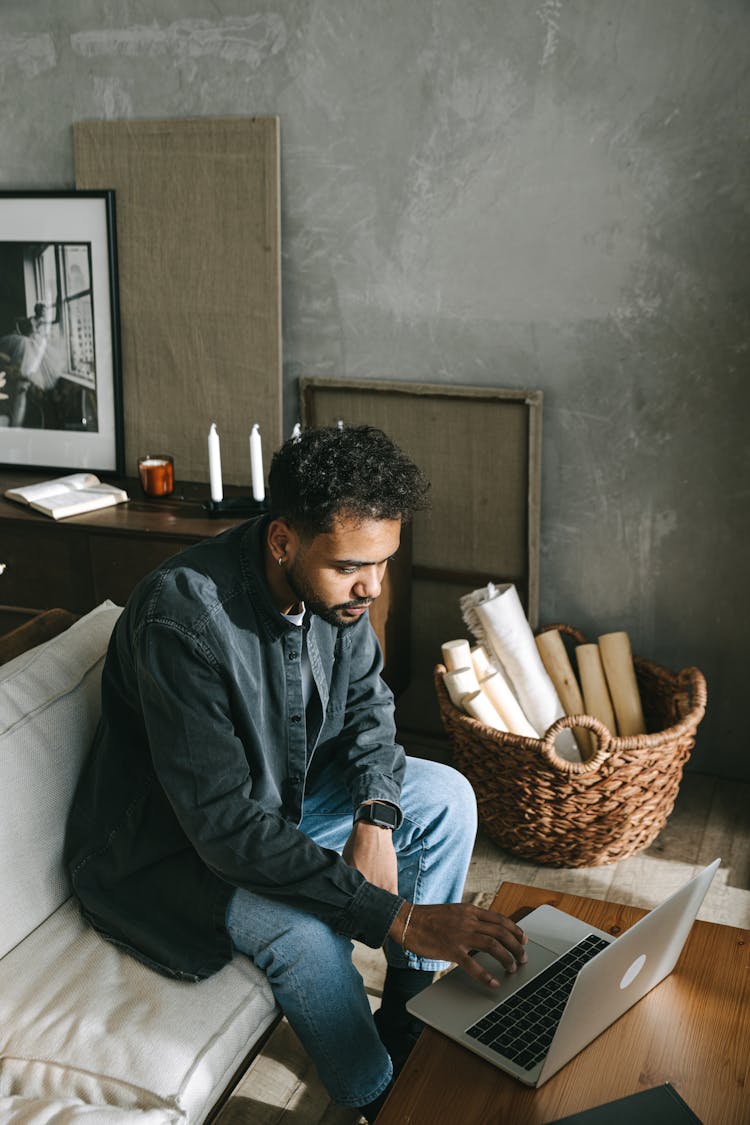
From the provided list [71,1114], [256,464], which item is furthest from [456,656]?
[71,1114]

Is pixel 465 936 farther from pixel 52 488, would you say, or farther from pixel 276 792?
pixel 52 488

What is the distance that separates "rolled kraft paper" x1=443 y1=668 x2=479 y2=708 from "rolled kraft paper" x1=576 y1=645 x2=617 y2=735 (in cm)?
36

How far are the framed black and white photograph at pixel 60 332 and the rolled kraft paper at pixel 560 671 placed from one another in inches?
57.5

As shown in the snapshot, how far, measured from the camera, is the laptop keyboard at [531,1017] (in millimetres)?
1388

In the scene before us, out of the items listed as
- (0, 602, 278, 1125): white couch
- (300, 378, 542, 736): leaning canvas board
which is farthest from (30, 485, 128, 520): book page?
(0, 602, 278, 1125): white couch

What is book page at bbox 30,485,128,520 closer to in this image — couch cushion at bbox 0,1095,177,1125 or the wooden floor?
the wooden floor

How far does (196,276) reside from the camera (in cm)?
309

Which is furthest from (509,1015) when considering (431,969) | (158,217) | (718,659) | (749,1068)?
(158,217)

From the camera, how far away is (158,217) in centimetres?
309

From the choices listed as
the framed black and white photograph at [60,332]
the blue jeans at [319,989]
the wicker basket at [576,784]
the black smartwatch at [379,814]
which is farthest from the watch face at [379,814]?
the framed black and white photograph at [60,332]

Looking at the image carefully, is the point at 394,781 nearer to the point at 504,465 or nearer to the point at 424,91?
the point at 504,465

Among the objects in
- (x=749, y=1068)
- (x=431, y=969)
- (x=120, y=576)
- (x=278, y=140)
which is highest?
(x=278, y=140)

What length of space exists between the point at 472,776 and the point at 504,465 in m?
0.87

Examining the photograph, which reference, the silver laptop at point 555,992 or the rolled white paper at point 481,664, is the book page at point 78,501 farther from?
the silver laptop at point 555,992
